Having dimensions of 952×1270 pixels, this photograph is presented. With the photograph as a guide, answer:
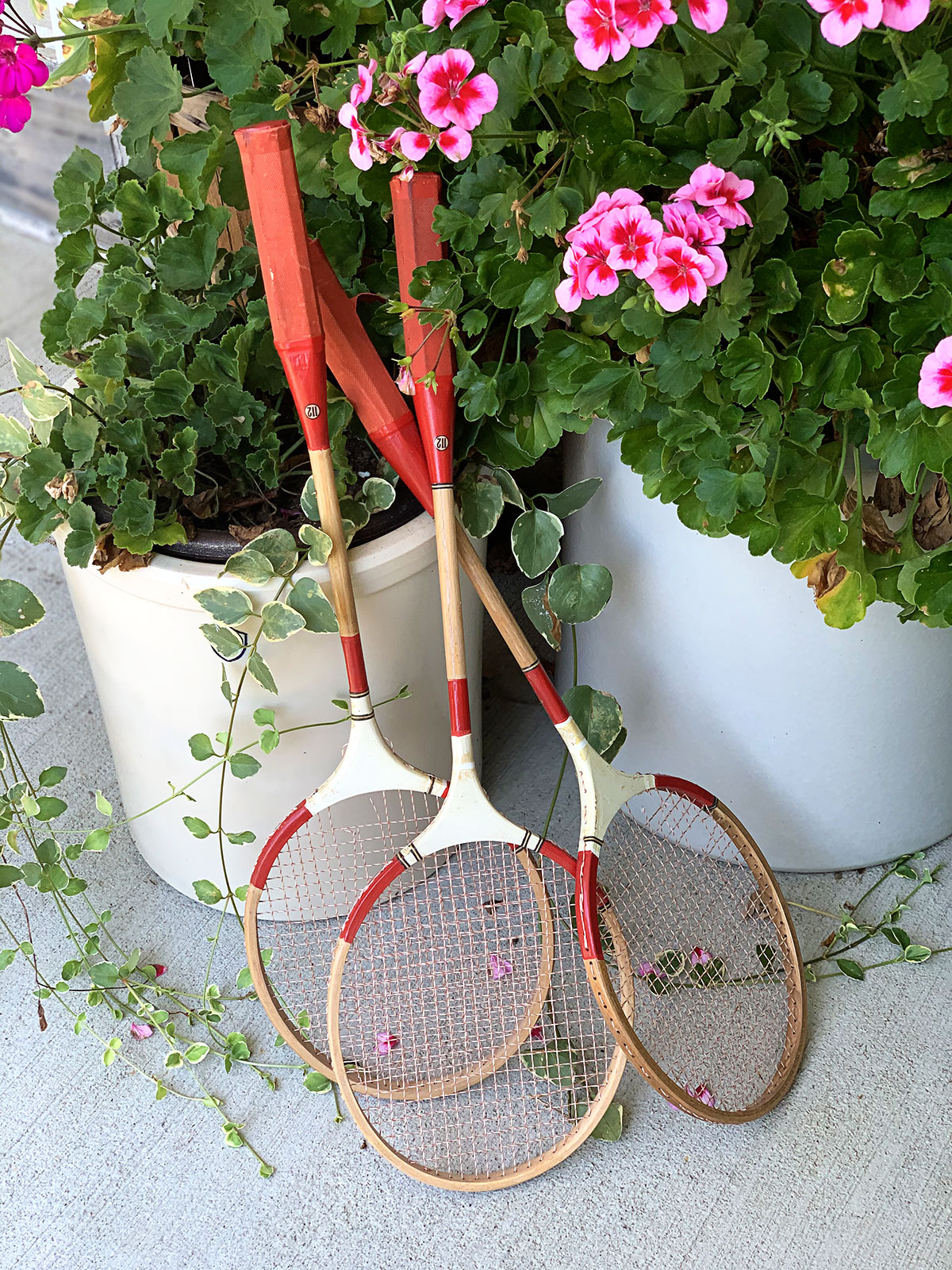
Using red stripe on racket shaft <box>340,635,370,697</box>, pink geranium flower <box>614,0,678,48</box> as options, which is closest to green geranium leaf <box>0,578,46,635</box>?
red stripe on racket shaft <box>340,635,370,697</box>

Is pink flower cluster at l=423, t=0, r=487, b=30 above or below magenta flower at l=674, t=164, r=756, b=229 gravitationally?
above

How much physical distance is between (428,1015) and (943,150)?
38.0 inches

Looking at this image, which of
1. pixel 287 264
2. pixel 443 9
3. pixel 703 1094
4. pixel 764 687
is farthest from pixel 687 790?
pixel 443 9

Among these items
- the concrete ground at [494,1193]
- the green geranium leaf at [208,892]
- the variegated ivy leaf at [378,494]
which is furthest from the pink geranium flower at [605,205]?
the concrete ground at [494,1193]

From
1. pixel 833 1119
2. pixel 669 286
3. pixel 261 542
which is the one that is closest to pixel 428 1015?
pixel 833 1119

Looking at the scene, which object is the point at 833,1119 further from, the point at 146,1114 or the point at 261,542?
the point at 261,542

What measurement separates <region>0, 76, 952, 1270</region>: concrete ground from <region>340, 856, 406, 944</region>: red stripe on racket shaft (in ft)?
0.88

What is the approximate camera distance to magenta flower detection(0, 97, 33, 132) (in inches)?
37.9

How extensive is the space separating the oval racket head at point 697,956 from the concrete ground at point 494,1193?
49mm

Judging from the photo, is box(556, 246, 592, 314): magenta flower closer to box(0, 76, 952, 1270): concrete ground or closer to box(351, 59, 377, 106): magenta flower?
box(351, 59, 377, 106): magenta flower

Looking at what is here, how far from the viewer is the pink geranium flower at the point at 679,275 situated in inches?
32.4

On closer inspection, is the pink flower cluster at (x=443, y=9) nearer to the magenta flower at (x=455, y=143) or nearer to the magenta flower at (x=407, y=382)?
the magenta flower at (x=455, y=143)

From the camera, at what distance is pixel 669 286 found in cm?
84

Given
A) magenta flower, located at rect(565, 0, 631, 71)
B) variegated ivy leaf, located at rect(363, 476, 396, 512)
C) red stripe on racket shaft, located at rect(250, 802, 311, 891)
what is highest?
magenta flower, located at rect(565, 0, 631, 71)
